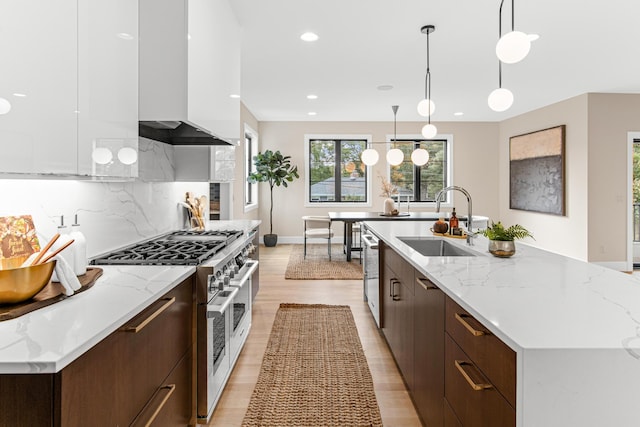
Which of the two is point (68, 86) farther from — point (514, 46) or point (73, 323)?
point (514, 46)

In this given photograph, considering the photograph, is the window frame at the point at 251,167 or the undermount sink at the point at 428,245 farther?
the window frame at the point at 251,167

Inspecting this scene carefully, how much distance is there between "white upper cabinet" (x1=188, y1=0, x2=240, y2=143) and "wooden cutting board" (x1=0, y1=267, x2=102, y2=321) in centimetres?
90

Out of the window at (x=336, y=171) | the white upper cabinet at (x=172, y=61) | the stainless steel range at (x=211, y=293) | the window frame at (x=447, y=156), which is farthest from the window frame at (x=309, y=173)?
the white upper cabinet at (x=172, y=61)

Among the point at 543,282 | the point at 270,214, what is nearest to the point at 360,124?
the point at 270,214

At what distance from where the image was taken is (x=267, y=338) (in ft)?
10.5

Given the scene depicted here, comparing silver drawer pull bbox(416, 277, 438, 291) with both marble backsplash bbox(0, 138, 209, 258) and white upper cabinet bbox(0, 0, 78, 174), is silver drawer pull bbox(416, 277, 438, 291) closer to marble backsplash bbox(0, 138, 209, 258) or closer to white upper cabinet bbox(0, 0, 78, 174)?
white upper cabinet bbox(0, 0, 78, 174)

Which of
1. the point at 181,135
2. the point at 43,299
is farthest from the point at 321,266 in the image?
the point at 43,299

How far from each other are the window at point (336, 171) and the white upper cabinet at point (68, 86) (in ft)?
22.7

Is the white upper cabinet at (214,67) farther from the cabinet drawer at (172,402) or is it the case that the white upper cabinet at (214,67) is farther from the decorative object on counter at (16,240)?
the cabinet drawer at (172,402)

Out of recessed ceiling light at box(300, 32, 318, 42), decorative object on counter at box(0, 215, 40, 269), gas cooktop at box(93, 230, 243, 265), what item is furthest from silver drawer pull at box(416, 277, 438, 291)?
recessed ceiling light at box(300, 32, 318, 42)

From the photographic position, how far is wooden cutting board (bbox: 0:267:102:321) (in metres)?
1.14

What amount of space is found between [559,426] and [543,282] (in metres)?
0.71

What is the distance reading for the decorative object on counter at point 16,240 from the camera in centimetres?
142

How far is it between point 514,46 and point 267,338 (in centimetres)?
260
